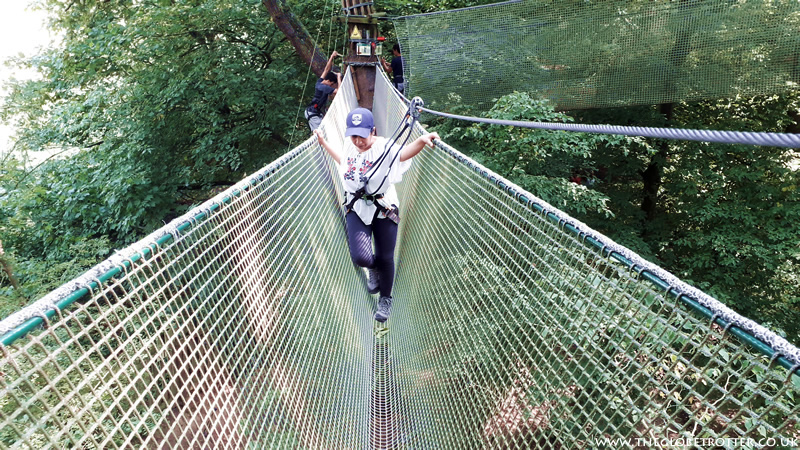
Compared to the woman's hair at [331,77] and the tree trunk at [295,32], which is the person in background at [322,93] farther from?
A: the tree trunk at [295,32]

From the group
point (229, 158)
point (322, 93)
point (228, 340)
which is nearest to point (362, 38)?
point (322, 93)

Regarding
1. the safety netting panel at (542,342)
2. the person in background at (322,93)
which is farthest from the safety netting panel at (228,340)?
the person in background at (322,93)

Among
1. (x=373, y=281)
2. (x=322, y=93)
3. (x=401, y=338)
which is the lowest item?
(x=401, y=338)

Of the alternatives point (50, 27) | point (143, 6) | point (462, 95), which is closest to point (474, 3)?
point (462, 95)

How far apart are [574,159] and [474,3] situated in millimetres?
1884

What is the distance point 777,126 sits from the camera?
5.07 m

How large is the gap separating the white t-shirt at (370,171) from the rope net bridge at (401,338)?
0.55ft

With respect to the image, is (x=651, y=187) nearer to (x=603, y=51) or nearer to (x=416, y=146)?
(x=603, y=51)

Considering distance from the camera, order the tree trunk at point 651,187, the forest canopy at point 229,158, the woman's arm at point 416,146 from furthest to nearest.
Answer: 1. the tree trunk at point 651,187
2. the forest canopy at point 229,158
3. the woman's arm at point 416,146

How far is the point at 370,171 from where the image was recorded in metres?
1.97

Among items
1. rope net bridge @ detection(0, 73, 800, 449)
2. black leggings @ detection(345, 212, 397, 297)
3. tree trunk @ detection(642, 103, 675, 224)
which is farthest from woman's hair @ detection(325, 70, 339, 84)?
tree trunk @ detection(642, 103, 675, 224)

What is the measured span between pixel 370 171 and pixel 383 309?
80 centimetres

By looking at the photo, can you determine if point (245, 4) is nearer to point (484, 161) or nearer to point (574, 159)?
point (484, 161)

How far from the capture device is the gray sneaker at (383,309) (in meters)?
2.41
